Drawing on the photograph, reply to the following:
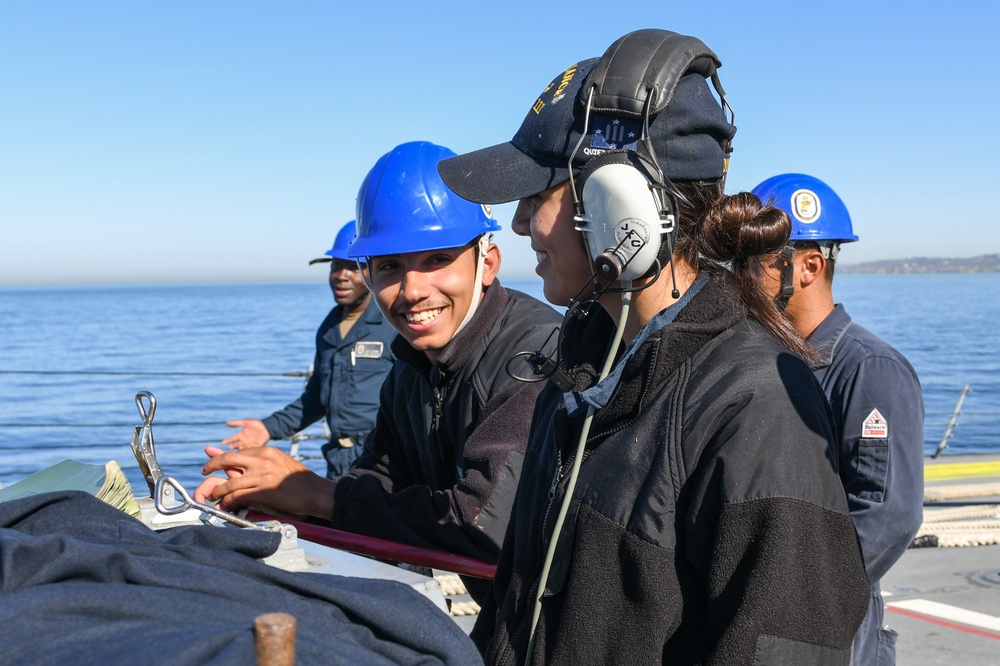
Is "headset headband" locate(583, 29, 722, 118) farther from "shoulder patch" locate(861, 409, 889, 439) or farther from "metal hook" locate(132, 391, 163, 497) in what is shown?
"shoulder patch" locate(861, 409, 889, 439)

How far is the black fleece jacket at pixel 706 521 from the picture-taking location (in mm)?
1401

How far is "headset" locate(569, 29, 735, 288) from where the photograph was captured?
1640 millimetres

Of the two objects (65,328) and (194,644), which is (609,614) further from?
(65,328)

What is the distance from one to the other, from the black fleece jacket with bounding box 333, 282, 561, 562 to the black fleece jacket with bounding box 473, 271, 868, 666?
66 centimetres

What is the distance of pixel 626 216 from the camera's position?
5.36ft

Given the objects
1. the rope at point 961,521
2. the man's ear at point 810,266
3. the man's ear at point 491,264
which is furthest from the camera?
the rope at point 961,521

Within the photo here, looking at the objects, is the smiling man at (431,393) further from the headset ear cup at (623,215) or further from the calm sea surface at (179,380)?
the calm sea surface at (179,380)

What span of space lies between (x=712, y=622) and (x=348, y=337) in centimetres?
527

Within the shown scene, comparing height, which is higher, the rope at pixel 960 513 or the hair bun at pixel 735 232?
the hair bun at pixel 735 232

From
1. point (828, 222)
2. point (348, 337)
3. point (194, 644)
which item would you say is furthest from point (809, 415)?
point (348, 337)

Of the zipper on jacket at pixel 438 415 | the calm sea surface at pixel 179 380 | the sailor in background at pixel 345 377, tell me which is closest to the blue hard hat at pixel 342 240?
the sailor in background at pixel 345 377

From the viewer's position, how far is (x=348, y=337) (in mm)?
6531

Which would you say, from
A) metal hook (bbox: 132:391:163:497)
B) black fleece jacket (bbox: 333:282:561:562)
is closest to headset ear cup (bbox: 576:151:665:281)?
black fleece jacket (bbox: 333:282:561:562)

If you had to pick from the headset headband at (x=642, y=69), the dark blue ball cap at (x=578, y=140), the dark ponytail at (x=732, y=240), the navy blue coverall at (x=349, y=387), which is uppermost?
the headset headband at (x=642, y=69)
